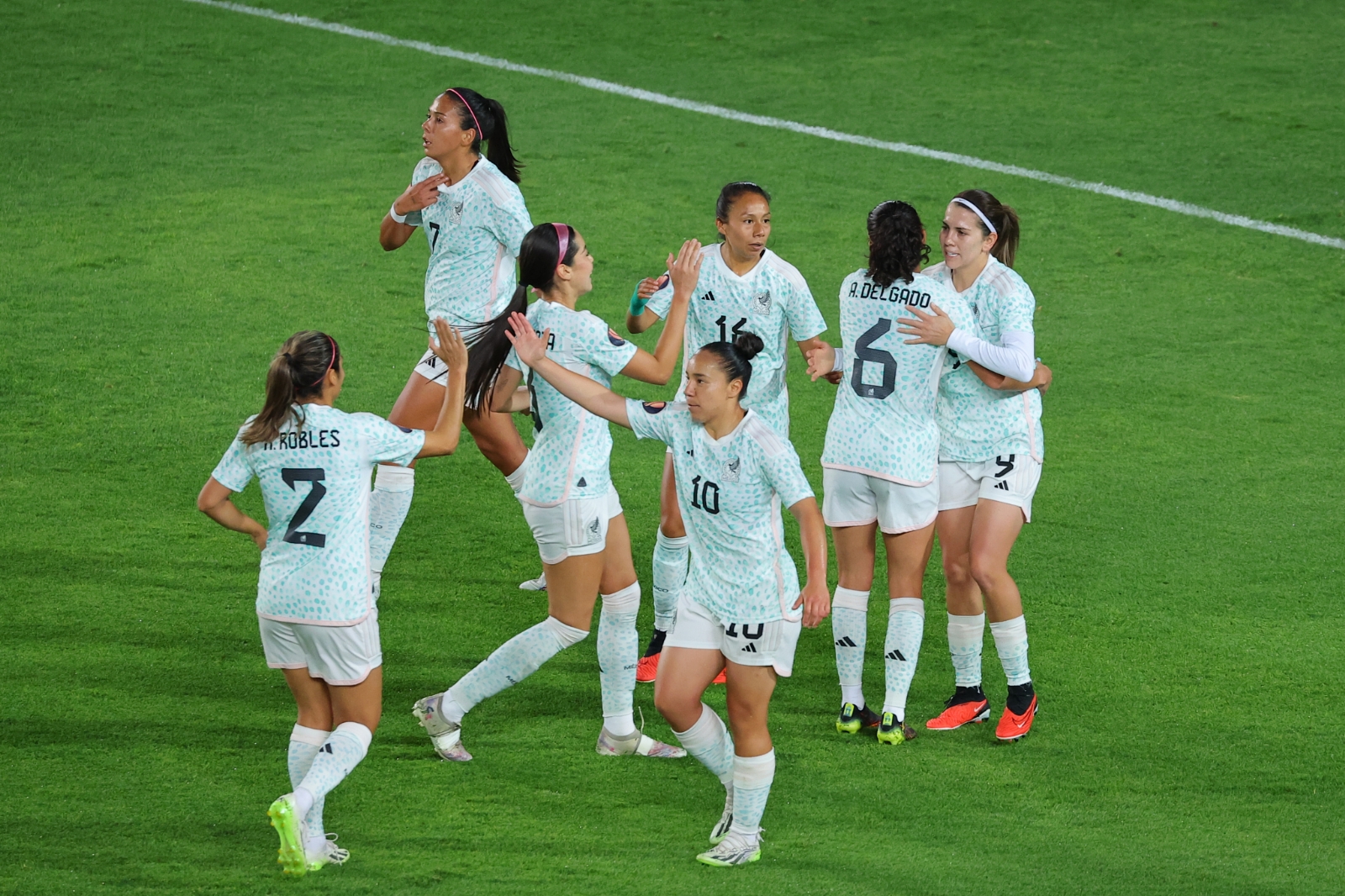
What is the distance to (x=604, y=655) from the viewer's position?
→ 224 inches

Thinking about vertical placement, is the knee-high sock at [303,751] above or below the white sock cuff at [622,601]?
below

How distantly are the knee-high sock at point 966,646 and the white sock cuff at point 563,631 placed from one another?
142 cm

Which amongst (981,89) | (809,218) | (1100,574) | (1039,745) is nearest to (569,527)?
(1039,745)

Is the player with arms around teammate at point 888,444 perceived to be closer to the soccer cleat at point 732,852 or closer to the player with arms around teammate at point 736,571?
the player with arms around teammate at point 736,571

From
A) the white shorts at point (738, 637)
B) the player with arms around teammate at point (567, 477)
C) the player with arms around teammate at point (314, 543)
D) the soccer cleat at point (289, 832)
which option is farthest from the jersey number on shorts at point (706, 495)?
the soccer cleat at point (289, 832)

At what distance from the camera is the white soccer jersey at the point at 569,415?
5469 mm

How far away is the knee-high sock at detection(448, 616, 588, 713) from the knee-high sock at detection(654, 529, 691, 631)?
0.90 m

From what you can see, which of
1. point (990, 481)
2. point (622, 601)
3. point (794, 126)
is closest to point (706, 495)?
point (622, 601)

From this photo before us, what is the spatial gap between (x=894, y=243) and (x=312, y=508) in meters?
2.18

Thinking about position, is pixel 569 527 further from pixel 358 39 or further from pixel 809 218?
pixel 358 39

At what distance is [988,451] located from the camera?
5816 millimetres

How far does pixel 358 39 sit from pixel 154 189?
4.13 metres

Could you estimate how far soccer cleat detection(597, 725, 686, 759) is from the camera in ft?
18.8

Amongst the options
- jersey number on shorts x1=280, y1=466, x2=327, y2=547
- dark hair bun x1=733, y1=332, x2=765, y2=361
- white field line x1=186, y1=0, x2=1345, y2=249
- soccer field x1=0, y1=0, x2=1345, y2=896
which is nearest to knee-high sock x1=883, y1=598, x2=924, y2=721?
soccer field x1=0, y1=0, x2=1345, y2=896
